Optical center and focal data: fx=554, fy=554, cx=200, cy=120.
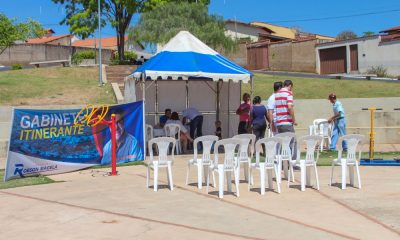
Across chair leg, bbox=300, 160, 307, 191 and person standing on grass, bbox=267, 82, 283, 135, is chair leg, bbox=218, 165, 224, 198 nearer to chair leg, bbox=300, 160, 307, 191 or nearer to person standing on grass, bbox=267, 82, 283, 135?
chair leg, bbox=300, 160, 307, 191

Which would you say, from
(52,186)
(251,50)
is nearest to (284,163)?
(52,186)

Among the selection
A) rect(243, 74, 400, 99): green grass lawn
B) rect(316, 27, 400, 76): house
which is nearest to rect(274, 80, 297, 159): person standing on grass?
rect(243, 74, 400, 99): green grass lawn

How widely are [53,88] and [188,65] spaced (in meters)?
12.1

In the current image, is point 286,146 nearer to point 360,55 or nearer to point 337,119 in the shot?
point 337,119

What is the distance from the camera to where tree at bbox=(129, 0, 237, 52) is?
34844 millimetres

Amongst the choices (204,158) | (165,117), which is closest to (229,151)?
(204,158)

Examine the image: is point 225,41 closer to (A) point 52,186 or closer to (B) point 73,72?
(B) point 73,72

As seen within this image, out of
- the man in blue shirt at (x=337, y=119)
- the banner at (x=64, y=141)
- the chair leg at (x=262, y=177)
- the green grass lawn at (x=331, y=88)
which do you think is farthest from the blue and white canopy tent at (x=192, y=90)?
the chair leg at (x=262, y=177)

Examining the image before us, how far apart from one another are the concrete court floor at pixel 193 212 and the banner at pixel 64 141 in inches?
53.3

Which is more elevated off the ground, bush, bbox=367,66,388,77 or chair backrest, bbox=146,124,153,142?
bush, bbox=367,66,388,77

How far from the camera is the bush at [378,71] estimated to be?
3819 cm

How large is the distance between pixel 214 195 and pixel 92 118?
4.71 m

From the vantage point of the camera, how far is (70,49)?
48.4 meters

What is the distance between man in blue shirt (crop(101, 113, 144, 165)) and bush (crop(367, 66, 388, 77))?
1102 inches
